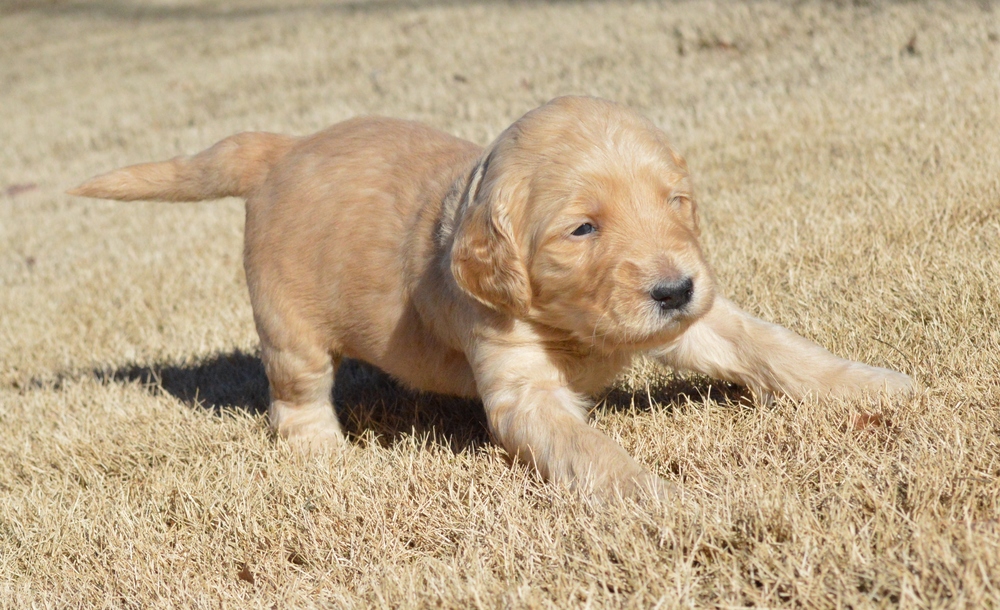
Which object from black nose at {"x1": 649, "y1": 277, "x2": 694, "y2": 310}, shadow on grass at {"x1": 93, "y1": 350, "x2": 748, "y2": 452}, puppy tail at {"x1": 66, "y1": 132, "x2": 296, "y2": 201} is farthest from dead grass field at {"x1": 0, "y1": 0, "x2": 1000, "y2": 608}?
puppy tail at {"x1": 66, "y1": 132, "x2": 296, "y2": 201}

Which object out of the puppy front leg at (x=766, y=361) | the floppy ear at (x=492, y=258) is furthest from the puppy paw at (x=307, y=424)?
the puppy front leg at (x=766, y=361)

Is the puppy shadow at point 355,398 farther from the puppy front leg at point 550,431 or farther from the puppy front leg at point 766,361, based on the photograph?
the puppy front leg at point 766,361

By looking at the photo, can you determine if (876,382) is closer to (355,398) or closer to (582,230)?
(582,230)

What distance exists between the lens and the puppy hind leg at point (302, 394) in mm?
3352

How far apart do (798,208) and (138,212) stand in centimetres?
542

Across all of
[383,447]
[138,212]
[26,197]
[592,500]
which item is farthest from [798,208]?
[26,197]

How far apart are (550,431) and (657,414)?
49cm

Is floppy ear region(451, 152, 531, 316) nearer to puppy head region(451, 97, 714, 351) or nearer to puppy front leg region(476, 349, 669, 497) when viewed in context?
puppy head region(451, 97, 714, 351)

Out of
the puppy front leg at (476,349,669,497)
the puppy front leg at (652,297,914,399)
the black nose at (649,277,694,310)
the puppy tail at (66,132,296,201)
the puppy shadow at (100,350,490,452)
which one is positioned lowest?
the puppy shadow at (100,350,490,452)

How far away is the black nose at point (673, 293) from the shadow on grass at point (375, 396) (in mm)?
543

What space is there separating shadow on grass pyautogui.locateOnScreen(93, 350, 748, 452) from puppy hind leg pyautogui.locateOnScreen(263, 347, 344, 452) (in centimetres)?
14

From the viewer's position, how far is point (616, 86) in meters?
8.49

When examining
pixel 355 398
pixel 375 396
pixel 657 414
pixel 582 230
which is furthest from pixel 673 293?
pixel 355 398

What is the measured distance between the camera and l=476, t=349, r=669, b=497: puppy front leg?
2.29 metres
